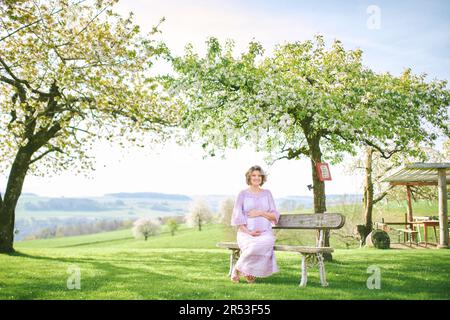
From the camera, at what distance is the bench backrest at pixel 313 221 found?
895 cm

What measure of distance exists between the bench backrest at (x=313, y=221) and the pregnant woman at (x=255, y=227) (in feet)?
1.16

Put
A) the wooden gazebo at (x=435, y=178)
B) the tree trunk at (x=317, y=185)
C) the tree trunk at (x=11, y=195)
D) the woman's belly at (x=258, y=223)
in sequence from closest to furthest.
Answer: the woman's belly at (x=258, y=223)
the tree trunk at (x=317, y=185)
the tree trunk at (x=11, y=195)
the wooden gazebo at (x=435, y=178)

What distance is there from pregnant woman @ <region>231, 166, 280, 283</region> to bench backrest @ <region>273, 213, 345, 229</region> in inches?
13.9

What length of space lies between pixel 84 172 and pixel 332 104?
14142mm

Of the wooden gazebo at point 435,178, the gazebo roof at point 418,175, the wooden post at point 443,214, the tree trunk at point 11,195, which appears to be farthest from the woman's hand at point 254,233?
the wooden post at point 443,214

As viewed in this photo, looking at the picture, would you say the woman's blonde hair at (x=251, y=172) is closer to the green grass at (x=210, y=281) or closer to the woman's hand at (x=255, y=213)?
the woman's hand at (x=255, y=213)

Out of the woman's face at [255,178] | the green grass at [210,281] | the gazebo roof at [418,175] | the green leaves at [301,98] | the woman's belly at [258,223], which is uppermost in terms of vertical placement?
the green leaves at [301,98]

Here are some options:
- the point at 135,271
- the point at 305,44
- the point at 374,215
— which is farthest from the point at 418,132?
the point at 374,215

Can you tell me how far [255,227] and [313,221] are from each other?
1324 mm

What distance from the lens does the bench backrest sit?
8.95 meters

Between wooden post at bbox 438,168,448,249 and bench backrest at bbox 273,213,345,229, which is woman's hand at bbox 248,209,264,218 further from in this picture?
wooden post at bbox 438,168,448,249

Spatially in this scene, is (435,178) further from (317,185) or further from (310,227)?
(310,227)

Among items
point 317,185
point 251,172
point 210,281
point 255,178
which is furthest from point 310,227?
point 317,185

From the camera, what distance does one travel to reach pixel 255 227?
950 centimetres
